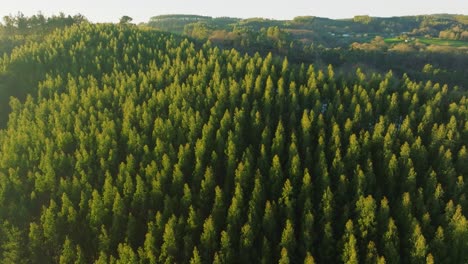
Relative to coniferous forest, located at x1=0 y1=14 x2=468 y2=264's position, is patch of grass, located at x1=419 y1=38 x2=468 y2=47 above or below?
above

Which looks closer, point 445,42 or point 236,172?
point 236,172

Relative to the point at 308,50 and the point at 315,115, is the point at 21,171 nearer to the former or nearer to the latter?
the point at 315,115

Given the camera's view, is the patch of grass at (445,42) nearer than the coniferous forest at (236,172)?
No

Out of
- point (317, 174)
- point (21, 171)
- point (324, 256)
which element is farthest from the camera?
point (21, 171)

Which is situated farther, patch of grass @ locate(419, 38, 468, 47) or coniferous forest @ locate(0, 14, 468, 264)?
patch of grass @ locate(419, 38, 468, 47)

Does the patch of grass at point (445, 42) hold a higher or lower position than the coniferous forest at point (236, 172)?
higher

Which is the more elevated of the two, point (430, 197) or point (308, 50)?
point (308, 50)

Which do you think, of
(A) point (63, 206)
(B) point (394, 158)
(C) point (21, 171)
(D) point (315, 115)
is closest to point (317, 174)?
(B) point (394, 158)

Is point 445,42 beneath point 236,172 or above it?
above
